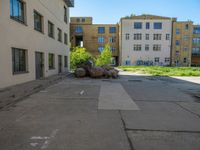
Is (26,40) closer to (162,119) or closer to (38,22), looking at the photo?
(38,22)

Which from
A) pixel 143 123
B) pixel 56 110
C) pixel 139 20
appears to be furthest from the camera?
pixel 139 20

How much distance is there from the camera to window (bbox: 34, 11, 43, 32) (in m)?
13.3

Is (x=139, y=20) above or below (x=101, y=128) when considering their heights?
above

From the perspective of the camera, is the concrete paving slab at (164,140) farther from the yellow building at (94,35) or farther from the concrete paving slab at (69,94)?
the yellow building at (94,35)

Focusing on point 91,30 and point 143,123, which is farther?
point 91,30

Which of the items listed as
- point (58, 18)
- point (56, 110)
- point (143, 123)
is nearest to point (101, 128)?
point (143, 123)

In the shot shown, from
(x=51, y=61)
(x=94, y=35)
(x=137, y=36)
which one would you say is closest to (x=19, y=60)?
(x=51, y=61)

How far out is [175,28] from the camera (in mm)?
46562

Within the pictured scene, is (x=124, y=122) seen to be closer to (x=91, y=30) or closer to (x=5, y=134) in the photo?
(x=5, y=134)

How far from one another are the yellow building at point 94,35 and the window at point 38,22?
3370cm

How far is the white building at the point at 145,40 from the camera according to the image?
4600 cm

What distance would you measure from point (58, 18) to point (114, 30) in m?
31.3

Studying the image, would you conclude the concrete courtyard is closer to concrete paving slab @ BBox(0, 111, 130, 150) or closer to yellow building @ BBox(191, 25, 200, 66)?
concrete paving slab @ BBox(0, 111, 130, 150)

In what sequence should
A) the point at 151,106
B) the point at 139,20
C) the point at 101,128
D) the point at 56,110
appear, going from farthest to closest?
1. the point at 139,20
2. the point at 151,106
3. the point at 56,110
4. the point at 101,128
